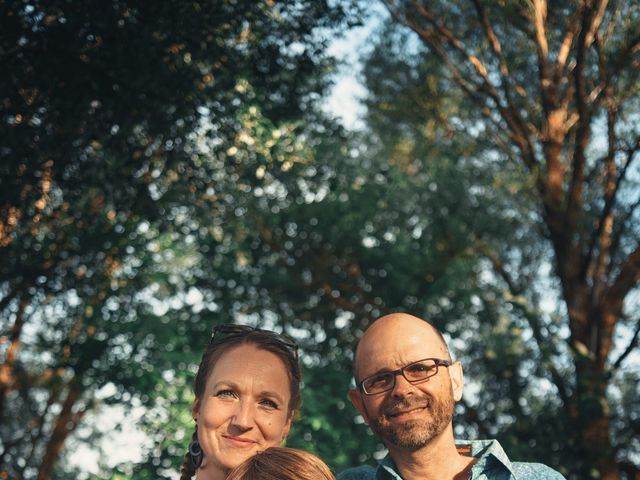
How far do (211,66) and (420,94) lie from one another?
653cm

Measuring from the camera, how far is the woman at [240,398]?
3.65 meters

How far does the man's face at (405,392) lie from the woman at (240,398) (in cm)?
37

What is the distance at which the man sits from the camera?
3752 mm

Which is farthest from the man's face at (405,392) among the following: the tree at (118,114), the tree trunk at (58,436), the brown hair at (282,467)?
the tree trunk at (58,436)

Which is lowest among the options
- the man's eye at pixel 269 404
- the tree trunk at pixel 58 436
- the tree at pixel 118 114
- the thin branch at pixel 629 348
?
the man's eye at pixel 269 404

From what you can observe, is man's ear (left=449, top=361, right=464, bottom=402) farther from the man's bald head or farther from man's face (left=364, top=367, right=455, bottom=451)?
man's face (left=364, top=367, right=455, bottom=451)

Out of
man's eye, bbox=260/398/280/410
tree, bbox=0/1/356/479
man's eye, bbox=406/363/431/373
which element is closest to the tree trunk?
tree, bbox=0/1/356/479

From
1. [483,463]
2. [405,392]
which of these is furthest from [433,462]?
[405,392]

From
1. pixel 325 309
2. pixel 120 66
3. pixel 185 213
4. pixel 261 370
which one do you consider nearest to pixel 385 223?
pixel 325 309

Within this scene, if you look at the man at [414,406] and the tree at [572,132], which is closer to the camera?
the man at [414,406]

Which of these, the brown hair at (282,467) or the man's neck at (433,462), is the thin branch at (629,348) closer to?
the man's neck at (433,462)

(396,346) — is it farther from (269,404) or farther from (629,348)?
(629,348)

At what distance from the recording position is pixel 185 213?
43.1 ft

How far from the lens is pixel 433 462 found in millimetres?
3846
